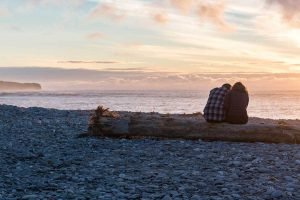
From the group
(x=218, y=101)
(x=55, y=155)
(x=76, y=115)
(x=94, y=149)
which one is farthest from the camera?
(x=76, y=115)

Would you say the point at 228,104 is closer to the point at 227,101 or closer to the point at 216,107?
the point at 227,101

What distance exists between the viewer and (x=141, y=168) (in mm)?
13555

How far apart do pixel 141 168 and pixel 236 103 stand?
7041 millimetres

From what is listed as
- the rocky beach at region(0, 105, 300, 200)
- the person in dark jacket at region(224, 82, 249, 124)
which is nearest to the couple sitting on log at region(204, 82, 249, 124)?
the person in dark jacket at region(224, 82, 249, 124)

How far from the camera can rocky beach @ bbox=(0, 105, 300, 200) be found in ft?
35.3

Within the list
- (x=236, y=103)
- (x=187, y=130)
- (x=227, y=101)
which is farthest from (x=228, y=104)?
(x=187, y=130)

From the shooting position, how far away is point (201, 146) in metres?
17.4

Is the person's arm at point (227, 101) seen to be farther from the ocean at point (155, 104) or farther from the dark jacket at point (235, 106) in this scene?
the ocean at point (155, 104)

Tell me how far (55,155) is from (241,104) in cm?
758

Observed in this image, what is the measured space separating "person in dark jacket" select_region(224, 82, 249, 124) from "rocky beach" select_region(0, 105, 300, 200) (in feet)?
5.04

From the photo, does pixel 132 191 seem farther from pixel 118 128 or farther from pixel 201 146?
pixel 118 128

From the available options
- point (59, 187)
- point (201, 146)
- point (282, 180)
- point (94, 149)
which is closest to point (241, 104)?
point (201, 146)

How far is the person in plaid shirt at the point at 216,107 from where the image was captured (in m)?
19.2

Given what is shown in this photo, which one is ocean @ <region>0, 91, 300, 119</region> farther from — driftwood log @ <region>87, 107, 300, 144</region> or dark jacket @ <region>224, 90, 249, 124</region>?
driftwood log @ <region>87, 107, 300, 144</region>
